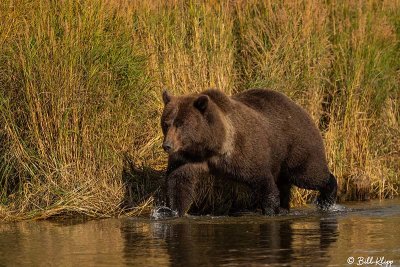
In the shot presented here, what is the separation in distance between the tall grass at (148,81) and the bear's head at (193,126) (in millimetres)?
1165

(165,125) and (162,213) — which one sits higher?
(165,125)

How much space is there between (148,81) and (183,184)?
Result: 1749 millimetres

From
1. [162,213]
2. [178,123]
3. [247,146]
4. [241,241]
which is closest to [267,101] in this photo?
[247,146]

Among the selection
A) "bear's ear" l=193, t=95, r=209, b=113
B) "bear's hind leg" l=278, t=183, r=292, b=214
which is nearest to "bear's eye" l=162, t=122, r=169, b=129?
"bear's ear" l=193, t=95, r=209, b=113

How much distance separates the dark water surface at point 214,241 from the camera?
7.93 m

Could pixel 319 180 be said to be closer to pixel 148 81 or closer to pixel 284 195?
pixel 284 195

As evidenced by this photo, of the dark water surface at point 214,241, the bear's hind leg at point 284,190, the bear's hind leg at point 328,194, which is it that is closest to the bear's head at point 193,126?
the dark water surface at point 214,241

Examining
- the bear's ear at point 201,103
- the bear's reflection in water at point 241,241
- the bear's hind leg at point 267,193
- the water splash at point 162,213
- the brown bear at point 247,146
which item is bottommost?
the bear's reflection in water at point 241,241

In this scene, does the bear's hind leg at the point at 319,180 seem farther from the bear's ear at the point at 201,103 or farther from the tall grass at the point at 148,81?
the bear's ear at the point at 201,103

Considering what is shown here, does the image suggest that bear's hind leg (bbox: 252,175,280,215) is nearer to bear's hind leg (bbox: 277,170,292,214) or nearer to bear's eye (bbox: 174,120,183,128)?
bear's hind leg (bbox: 277,170,292,214)

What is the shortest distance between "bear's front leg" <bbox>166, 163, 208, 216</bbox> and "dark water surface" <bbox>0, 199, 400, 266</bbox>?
0.20 meters

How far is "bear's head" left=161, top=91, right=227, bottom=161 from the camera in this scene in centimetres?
988

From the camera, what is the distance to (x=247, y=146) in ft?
34.5

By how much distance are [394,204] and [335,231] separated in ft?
8.16
